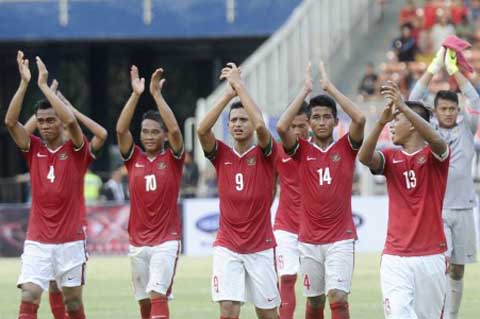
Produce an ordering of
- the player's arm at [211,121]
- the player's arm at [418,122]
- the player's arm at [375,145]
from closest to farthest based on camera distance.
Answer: the player's arm at [418,122] < the player's arm at [375,145] < the player's arm at [211,121]

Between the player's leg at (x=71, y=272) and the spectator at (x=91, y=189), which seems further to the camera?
the spectator at (x=91, y=189)

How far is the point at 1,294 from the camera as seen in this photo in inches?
750

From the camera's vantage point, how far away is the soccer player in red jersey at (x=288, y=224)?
1459cm

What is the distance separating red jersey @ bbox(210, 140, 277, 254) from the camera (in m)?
12.7

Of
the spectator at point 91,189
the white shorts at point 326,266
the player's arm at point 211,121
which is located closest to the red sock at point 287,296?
the white shorts at point 326,266

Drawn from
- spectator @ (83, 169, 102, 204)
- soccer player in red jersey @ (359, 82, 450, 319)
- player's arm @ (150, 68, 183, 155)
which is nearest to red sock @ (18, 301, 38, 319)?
player's arm @ (150, 68, 183, 155)

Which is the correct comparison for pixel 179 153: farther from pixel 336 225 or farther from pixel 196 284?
pixel 196 284

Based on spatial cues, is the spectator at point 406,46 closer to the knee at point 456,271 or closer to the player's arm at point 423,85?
the knee at point 456,271

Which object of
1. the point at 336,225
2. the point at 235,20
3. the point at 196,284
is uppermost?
the point at 235,20

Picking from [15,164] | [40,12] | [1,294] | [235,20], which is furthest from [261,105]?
[15,164]

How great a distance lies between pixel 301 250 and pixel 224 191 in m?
1.14

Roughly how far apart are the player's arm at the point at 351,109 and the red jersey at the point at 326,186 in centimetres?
18

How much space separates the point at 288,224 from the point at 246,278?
2219mm

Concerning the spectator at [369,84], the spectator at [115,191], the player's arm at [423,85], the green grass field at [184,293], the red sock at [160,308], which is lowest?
the green grass field at [184,293]
